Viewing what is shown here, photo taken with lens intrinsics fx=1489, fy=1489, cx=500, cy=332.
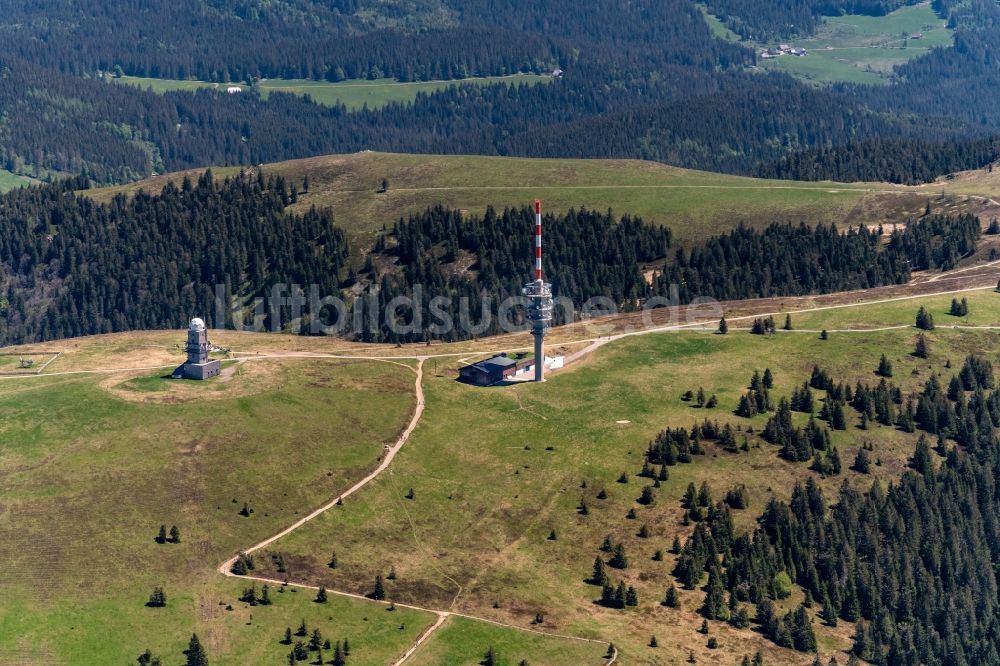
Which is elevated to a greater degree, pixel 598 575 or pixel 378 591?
pixel 378 591

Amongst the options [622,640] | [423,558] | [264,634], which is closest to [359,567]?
[423,558]

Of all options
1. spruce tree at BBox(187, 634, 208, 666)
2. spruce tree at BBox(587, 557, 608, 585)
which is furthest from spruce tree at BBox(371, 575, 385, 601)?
spruce tree at BBox(587, 557, 608, 585)

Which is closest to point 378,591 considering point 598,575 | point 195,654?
point 195,654


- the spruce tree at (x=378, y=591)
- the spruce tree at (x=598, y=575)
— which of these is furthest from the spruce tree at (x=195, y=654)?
the spruce tree at (x=598, y=575)

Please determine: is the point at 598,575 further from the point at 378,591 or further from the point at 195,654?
the point at 195,654

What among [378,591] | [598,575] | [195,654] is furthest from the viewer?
[598,575]

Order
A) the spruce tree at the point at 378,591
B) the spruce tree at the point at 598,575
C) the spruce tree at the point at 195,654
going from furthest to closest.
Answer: the spruce tree at the point at 598,575 → the spruce tree at the point at 378,591 → the spruce tree at the point at 195,654

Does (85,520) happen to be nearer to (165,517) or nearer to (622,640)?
(165,517)

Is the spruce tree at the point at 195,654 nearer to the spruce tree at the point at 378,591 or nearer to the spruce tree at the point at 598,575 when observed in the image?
the spruce tree at the point at 378,591

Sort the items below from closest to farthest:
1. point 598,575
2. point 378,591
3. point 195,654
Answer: point 195,654
point 378,591
point 598,575

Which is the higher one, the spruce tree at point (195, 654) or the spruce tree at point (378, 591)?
the spruce tree at point (378, 591)

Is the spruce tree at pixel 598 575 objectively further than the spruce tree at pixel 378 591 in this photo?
Yes
